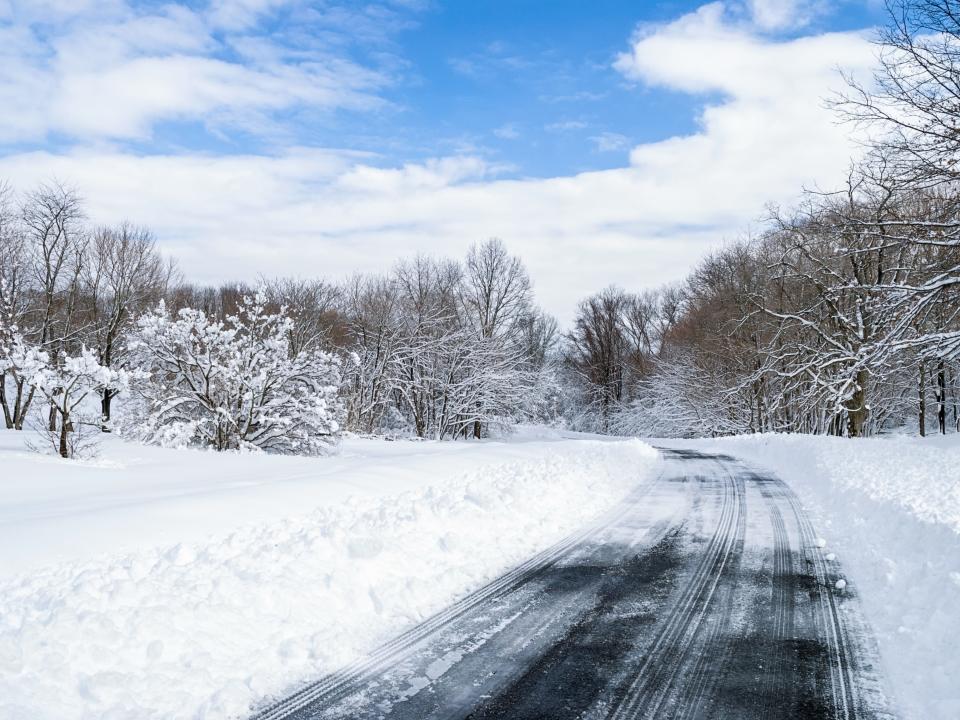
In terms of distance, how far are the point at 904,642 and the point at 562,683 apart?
102 inches

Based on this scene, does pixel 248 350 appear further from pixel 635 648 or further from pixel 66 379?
pixel 635 648

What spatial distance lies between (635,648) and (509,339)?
39226 mm

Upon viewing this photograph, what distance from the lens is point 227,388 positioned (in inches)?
677

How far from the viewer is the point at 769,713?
3648 mm

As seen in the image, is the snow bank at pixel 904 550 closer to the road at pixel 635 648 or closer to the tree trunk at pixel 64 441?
the road at pixel 635 648

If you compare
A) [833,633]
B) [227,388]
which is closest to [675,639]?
[833,633]

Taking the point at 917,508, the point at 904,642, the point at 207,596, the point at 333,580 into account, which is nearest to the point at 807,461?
the point at 917,508

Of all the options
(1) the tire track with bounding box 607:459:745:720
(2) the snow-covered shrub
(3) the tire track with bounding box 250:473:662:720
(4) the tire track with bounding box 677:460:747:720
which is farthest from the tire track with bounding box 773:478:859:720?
(2) the snow-covered shrub

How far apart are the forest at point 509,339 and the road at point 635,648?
8.42 meters

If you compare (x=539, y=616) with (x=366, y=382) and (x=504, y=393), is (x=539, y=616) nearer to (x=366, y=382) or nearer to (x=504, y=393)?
(x=366, y=382)

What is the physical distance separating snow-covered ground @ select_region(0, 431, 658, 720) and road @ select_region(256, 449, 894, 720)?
1.53 ft

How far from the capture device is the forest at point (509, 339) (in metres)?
13.2

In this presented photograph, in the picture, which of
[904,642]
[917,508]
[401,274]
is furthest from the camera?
[401,274]

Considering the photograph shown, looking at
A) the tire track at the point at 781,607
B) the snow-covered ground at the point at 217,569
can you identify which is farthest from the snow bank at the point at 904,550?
the snow-covered ground at the point at 217,569
